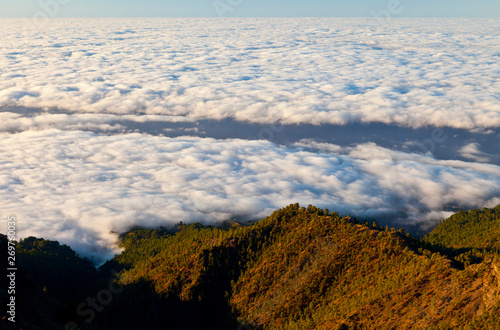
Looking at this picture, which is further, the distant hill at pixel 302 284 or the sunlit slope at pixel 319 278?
the distant hill at pixel 302 284

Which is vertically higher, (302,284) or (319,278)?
(319,278)

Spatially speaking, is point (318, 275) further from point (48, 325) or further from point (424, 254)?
point (48, 325)

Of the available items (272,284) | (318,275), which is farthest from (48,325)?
(318,275)

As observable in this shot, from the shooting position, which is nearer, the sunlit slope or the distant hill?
the sunlit slope

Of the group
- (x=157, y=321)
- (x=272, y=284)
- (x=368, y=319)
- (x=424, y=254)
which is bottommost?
(x=157, y=321)

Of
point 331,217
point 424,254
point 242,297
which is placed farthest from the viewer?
point 331,217

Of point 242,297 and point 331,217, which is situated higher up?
point 331,217

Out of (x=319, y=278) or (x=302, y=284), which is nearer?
(x=319, y=278)

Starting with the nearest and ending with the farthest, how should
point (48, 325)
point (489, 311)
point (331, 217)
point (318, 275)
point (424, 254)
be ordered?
point (489, 311), point (48, 325), point (424, 254), point (318, 275), point (331, 217)
